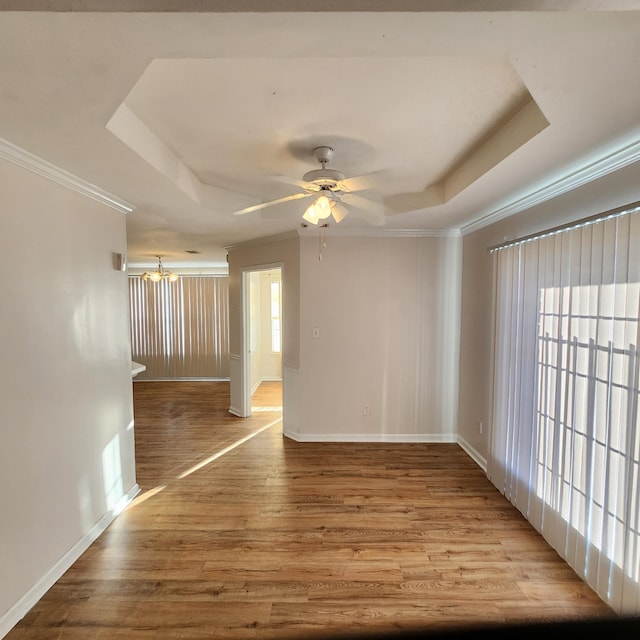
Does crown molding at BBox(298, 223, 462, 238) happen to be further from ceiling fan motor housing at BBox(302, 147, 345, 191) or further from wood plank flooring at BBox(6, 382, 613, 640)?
wood plank flooring at BBox(6, 382, 613, 640)

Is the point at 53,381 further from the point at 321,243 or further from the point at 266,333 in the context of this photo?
the point at 266,333

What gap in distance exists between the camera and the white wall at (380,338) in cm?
395

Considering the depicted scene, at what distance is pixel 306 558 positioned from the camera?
7.23ft

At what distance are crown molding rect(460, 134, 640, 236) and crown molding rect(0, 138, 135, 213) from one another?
9.66 ft

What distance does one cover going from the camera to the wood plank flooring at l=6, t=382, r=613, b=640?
179 cm

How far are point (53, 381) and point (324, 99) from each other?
2127 millimetres

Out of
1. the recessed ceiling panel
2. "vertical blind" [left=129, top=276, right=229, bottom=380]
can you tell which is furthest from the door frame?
"vertical blind" [left=129, top=276, right=229, bottom=380]

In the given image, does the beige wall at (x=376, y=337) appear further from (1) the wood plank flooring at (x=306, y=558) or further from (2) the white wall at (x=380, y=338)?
(1) the wood plank flooring at (x=306, y=558)

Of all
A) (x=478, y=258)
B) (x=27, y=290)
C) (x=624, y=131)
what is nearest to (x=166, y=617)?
(x=27, y=290)

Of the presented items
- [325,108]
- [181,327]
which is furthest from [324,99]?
[181,327]

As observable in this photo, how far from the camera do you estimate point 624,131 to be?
156 centimetres

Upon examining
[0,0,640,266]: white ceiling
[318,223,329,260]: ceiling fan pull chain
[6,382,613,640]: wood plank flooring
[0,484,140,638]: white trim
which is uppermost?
[0,0,640,266]: white ceiling

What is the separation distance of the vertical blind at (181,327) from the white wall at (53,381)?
15.9ft

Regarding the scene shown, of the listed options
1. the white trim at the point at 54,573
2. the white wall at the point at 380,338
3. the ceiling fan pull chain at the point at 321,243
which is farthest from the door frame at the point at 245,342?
the white trim at the point at 54,573
